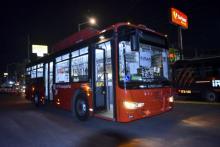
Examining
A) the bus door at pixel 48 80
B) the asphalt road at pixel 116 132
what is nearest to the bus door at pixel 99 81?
the asphalt road at pixel 116 132

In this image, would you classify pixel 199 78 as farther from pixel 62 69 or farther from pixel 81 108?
pixel 81 108

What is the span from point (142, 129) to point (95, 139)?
1.86 metres

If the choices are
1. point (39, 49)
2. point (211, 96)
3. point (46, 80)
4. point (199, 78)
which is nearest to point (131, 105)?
point (46, 80)

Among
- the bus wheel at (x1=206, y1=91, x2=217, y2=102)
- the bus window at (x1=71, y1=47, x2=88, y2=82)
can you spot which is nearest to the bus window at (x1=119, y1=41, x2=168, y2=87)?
the bus window at (x1=71, y1=47, x2=88, y2=82)

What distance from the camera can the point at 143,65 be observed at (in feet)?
26.0

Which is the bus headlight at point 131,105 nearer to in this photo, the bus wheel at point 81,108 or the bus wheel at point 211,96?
the bus wheel at point 81,108

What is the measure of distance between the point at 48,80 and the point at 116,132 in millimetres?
7076

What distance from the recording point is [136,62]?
7.75 meters

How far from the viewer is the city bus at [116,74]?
7.45 m

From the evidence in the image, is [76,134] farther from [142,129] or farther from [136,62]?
[136,62]

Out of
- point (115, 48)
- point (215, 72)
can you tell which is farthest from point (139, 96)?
point (215, 72)

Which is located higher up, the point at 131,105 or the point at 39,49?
the point at 39,49

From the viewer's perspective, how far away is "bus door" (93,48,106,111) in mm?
8766

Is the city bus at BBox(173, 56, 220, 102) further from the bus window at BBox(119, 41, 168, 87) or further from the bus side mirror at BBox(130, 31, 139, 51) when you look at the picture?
the bus side mirror at BBox(130, 31, 139, 51)
